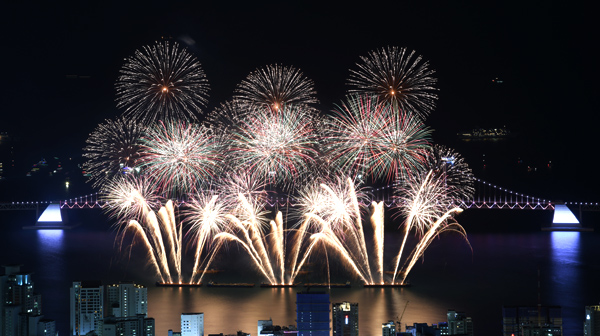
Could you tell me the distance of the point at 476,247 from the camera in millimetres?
30047

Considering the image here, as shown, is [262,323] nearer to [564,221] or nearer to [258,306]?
[258,306]

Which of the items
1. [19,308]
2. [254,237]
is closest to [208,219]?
[254,237]

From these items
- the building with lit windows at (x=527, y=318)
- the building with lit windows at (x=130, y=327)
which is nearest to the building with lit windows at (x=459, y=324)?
the building with lit windows at (x=527, y=318)

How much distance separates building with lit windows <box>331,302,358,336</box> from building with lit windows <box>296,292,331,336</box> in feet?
0.89

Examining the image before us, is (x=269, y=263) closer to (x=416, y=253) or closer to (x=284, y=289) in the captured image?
(x=284, y=289)

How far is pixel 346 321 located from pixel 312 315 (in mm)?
692

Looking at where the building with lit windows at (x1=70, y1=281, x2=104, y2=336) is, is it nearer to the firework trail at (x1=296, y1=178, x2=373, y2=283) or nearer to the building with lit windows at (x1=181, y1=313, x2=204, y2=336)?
the building with lit windows at (x1=181, y1=313, x2=204, y2=336)

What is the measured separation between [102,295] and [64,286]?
192 inches

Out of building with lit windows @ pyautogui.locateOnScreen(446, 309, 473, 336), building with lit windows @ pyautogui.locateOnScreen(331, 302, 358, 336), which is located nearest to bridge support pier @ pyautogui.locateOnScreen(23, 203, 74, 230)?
building with lit windows @ pyautogui.locateOnScreen(331, 302, 358, 336)

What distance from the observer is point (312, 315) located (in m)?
18.2

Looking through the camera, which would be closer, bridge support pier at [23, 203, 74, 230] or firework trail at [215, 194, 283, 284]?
firework trail at [215, 194, 283, 284]

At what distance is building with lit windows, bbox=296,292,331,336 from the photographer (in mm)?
18047

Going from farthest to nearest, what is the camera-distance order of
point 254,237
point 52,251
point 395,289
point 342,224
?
point 52,251 → point 254,237 → point 342,224 → point 395,289

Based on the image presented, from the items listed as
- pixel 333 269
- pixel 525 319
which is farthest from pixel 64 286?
pixel 525 319
